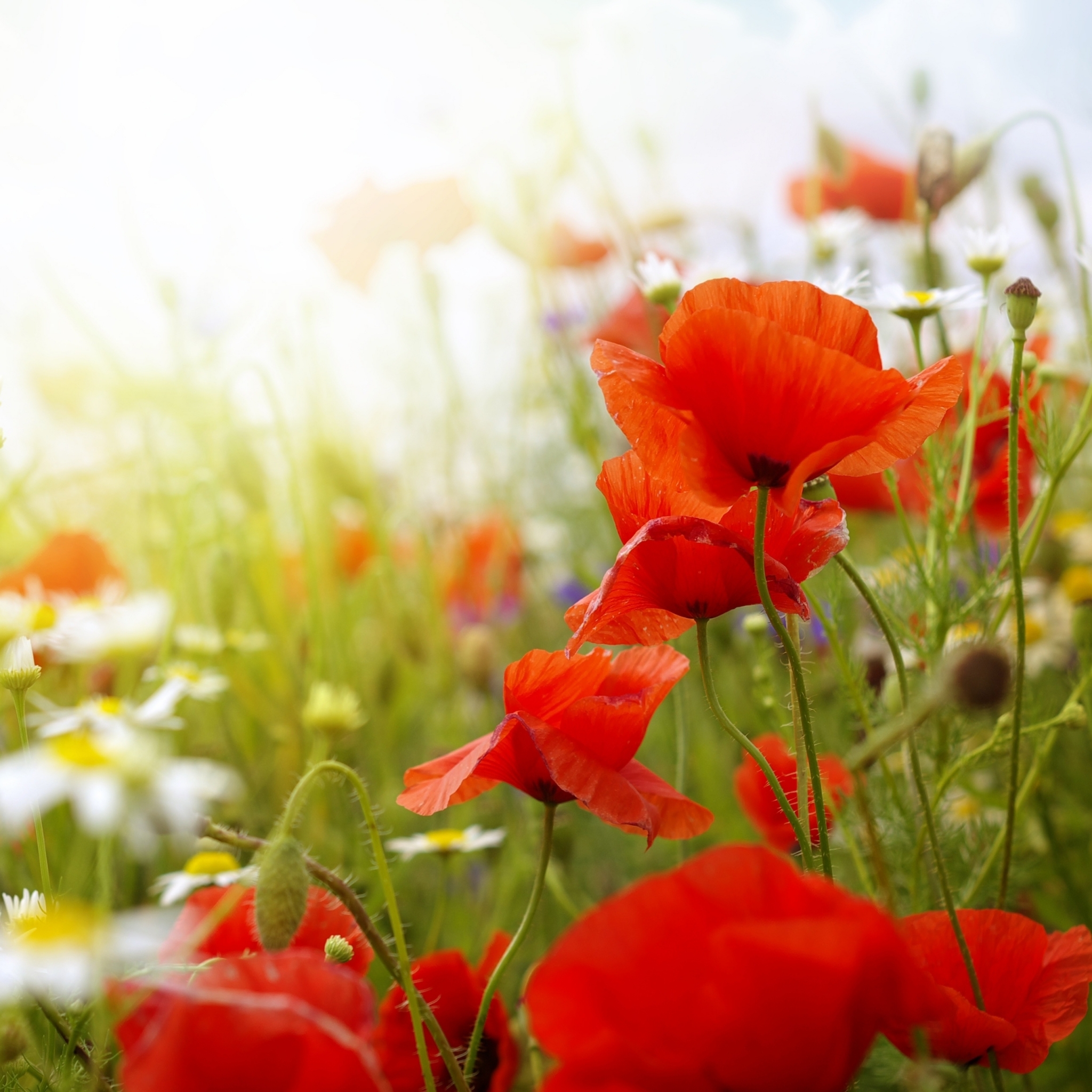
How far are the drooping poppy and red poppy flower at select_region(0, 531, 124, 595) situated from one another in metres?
0.51

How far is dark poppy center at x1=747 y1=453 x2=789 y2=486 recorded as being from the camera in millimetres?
304

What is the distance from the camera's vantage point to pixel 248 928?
0.36m

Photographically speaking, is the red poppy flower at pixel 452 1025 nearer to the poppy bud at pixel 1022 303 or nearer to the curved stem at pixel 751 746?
the curved stem at pixel 751 746

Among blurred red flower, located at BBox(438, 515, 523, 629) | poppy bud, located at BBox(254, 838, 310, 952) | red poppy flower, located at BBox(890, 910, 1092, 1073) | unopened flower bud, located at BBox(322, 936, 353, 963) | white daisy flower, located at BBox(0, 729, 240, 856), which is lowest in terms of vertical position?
blurred red flower, located at BBox(438, 515, 523, 629)

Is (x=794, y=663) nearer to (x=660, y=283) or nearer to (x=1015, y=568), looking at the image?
(x=1015, y=568)

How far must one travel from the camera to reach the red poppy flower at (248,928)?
0.34 m

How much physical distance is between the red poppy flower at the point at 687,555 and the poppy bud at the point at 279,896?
0.09 meters

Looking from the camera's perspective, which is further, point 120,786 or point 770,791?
point 770,791

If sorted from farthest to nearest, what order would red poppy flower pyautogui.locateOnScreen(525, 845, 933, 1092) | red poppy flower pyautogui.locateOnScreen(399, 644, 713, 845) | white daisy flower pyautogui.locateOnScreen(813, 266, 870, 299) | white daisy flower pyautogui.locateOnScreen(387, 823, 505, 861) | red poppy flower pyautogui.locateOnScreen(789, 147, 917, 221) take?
red poppy flower pyautogui.locateOnScreen(789, 147, 917, 221) < white daisy flower pyautogui.locateOnScreen(387, 823, 505, 861) < white daisy flower pyautogui.locateOnScreen(813, 266, 870, 299) < red poppy flower pyautogui.locateOnScreen(399, 644, 713, 845) < red poppy flower pyautogui.locateOnScreen(525, 845, 933, 1092)

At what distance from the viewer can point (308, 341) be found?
3.42 ft

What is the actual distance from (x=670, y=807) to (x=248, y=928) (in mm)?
148

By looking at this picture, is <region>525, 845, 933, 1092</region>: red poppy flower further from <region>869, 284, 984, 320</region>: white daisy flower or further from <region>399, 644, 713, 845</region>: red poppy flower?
<region>869, 284, 984, 320</region>: white daisy flower

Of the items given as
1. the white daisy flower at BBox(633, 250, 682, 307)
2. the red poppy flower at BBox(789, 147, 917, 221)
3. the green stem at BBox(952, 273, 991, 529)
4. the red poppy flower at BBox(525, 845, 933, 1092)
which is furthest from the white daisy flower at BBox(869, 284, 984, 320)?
the red poppy flower at BBox(789, 147, 917, 221)

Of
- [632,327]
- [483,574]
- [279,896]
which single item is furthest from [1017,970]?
[483,574]
